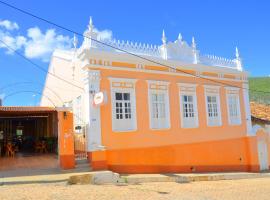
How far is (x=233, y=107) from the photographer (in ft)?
61.3

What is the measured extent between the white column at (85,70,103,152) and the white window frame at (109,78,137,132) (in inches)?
30.7

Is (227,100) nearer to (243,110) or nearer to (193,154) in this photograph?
(243,110)

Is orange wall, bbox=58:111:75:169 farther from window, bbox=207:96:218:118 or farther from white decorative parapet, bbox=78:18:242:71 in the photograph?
window, bbox=207:96:218:118

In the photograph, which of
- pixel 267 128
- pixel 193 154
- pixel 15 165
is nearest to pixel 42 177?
pixel 15 165

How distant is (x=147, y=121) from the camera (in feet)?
48.3

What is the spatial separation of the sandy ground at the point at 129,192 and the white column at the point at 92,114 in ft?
8.77

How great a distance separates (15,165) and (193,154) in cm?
825

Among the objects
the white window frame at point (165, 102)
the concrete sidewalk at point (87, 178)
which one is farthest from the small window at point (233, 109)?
the concrete sidewalk at point (87, 178)

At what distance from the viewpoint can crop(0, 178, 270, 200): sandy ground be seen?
29.3ft

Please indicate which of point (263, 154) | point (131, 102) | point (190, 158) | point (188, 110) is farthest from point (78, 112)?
point (263, 154)

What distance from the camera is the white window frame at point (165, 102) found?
589 inches

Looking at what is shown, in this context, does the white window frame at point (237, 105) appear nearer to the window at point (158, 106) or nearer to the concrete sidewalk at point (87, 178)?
the window at point (158, 106)

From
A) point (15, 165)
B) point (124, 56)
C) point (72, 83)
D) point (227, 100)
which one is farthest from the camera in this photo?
point (227, 100)

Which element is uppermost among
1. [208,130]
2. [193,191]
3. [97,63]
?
[97,63]
